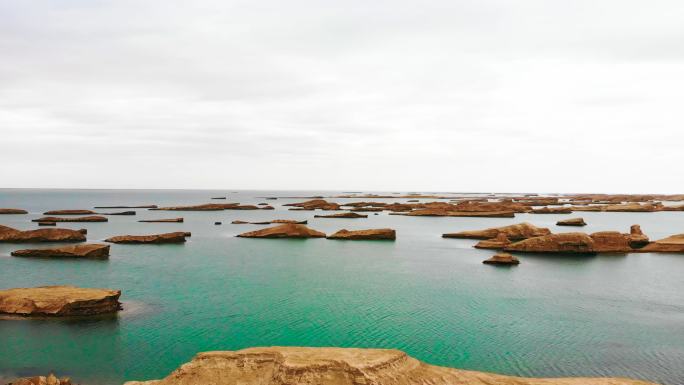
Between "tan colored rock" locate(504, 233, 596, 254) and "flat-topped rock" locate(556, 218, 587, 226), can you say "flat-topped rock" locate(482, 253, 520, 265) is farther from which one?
"flat-topped rock" locate(556, 218, 587, 226)

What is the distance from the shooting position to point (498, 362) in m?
17.0

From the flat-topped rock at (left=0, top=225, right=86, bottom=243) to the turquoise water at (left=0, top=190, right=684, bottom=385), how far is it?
26.5ft

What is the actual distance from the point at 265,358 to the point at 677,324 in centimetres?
2268

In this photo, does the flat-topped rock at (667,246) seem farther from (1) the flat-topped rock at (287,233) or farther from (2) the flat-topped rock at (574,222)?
(1) the flat-topped rock at (287,233)

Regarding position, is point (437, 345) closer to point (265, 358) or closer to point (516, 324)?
point (516, 324)

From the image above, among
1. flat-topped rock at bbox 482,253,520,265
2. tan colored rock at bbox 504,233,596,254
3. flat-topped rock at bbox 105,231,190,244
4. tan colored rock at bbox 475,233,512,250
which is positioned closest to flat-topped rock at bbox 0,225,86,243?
flat-topped rock at bbox 105,231,190,244

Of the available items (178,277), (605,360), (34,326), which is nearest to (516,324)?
(605,360)

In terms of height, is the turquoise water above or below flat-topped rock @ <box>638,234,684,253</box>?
below

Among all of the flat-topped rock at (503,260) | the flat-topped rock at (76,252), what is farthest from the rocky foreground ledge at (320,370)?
the flat-topped rock at (76,252)

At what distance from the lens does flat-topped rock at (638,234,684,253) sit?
49469 mm

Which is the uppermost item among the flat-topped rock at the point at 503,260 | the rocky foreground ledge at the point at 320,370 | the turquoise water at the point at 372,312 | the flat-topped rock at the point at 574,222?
the rocky foreground ledge at the point at 320,370

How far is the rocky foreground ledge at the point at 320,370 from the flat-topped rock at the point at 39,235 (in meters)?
54.7

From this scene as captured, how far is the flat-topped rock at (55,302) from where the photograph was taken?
21.9 meters

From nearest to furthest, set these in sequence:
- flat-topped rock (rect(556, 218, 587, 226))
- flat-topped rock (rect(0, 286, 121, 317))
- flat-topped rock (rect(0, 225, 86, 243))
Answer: flat-topped rock (rect(0, 286, 121, 317)) < flat-topped rock (rect(0, 225, 86, 243)) < flat-topped rock (rect(556, 218, 587, 226))
